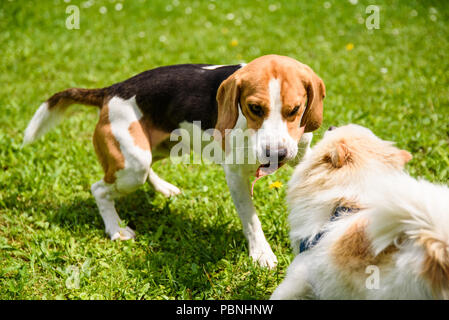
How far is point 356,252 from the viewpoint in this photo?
81.0 inches

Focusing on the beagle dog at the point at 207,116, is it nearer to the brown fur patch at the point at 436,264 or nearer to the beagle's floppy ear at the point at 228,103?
the beagle's floppy ear at the point at 228,103

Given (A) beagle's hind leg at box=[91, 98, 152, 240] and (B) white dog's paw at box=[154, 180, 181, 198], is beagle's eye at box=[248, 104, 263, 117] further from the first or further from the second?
(B) white dog's paw at box=[154, 180, 181, 198]

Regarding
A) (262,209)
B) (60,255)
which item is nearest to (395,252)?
(262,209)

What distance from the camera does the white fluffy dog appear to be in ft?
5.94

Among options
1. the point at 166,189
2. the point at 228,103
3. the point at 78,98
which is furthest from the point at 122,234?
the point at 228,103

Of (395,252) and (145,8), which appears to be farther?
(145,8)

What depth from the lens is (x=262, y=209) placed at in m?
4.04

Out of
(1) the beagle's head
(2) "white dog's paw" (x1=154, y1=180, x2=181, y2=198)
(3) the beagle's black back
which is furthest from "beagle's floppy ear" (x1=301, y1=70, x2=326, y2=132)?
(2) "white dog's paw" (x1=154, y1=180, x2=181, y2=198)

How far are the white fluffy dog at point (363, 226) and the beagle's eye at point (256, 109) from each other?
0.44 m

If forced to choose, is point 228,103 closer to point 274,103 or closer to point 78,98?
point 274,103

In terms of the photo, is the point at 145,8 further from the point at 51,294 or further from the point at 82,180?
the point at 51,294

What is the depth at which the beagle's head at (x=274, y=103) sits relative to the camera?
2715 mm

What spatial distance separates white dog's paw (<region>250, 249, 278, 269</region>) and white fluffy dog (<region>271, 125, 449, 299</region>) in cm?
65
